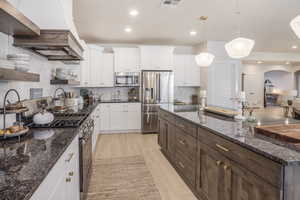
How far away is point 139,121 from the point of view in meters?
5.90

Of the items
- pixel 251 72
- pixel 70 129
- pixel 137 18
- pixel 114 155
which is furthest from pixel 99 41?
pixel 251 72

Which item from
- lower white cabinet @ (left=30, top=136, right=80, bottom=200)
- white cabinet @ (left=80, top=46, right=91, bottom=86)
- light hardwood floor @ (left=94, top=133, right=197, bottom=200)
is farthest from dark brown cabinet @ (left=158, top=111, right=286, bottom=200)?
white cabinet @ (left=80, top=46, right=91, bottom=86)

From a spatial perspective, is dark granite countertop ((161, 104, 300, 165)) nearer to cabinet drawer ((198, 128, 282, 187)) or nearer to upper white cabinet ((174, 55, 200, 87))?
cabinet drawer ((198, 128, 282, 187))

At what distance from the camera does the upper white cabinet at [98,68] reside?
18.9 feet

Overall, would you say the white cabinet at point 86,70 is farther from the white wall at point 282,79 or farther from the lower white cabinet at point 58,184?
the white wall at point 282,79

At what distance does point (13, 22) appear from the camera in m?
1.62

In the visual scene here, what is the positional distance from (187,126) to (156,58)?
370 cm

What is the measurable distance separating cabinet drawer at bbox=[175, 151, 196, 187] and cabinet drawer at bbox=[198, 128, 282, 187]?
578mm

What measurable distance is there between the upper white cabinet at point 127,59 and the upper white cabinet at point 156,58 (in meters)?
0.21

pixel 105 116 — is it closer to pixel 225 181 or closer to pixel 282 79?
pixel 225 181

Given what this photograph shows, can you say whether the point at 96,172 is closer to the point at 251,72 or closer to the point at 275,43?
the point at 275,43

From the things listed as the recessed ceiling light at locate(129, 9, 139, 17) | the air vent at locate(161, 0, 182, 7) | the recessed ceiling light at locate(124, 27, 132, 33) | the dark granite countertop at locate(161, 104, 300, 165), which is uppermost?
the recessed ceiling light at locate(124, 27, 132, 33)

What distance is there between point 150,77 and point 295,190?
4809 millimetres

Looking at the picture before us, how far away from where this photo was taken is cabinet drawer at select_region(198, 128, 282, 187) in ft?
3.89
